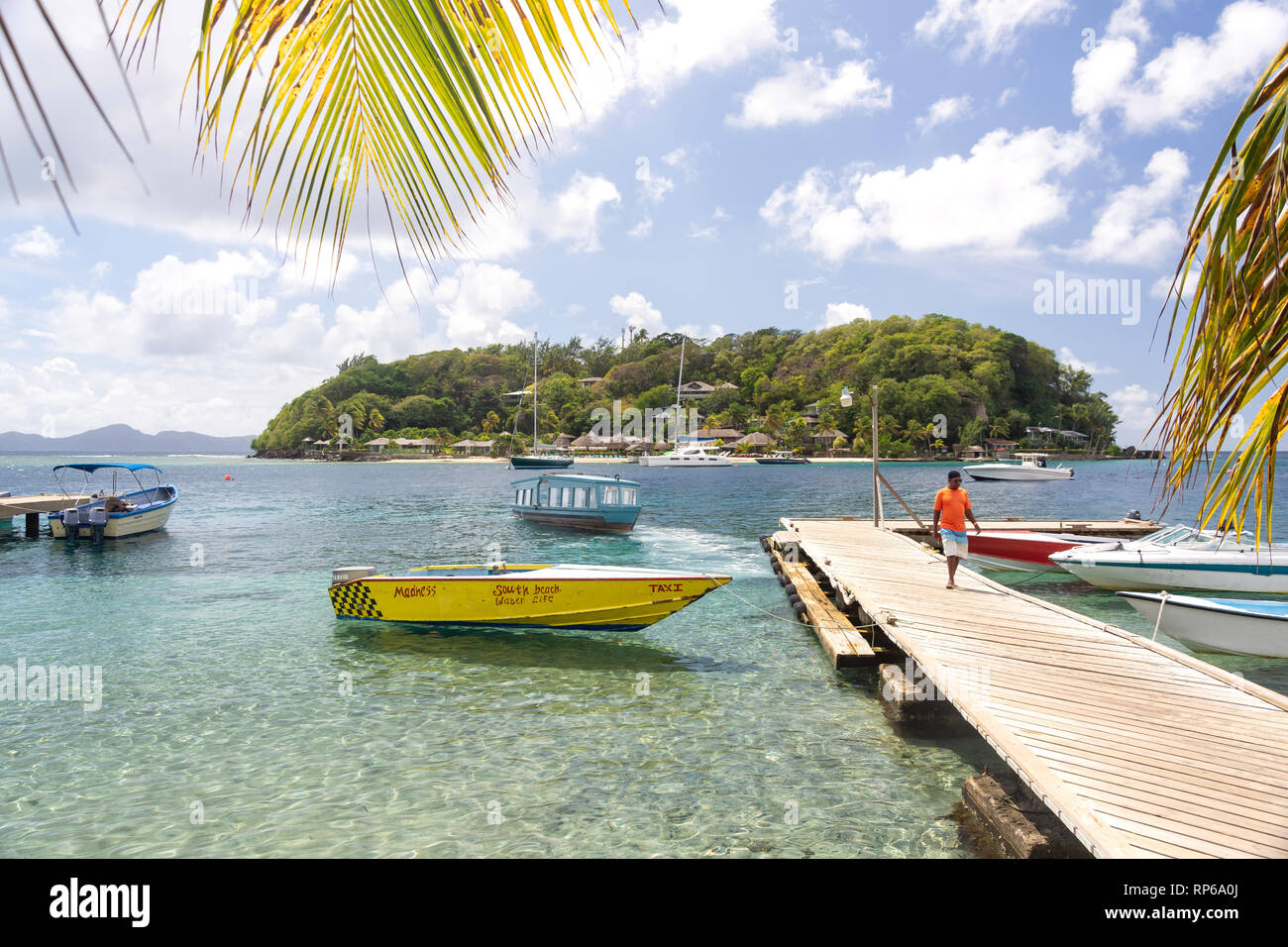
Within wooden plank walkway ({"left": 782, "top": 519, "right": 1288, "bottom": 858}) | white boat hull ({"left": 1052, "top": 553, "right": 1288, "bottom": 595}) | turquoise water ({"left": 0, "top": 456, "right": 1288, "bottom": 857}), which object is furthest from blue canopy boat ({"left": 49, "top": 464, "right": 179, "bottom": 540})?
white boat hull ({"left": 1052, "top": 553, "right": 1288, "bottom": 595})

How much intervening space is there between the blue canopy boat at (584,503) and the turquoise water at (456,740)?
11.0 m

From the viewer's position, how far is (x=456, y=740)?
888 cm

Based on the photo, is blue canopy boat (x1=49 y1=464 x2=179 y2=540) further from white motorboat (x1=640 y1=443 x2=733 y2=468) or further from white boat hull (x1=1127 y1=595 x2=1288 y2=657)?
white motorboat (x1=640 y1=443 x2=733 y2=468)

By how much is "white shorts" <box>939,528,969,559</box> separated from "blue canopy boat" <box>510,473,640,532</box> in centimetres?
1703

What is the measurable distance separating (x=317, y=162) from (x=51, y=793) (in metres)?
9.31

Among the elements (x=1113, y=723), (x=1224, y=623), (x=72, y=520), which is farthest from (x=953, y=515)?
(x=72, y=520)

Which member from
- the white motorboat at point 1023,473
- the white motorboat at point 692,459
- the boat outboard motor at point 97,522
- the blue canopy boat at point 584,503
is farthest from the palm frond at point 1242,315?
the white motorboat at point 692,459

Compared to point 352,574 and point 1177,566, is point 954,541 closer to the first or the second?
point 1177,566

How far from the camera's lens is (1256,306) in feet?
6.92

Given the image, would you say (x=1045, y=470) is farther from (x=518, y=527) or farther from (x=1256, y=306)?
(x=1256, y=306)

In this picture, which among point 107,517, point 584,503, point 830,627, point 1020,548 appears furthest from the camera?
point 584,503

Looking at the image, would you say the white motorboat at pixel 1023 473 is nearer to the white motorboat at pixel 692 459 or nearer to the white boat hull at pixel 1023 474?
the white boat hull at pixel 1023 474

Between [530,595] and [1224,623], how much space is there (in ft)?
35.1
